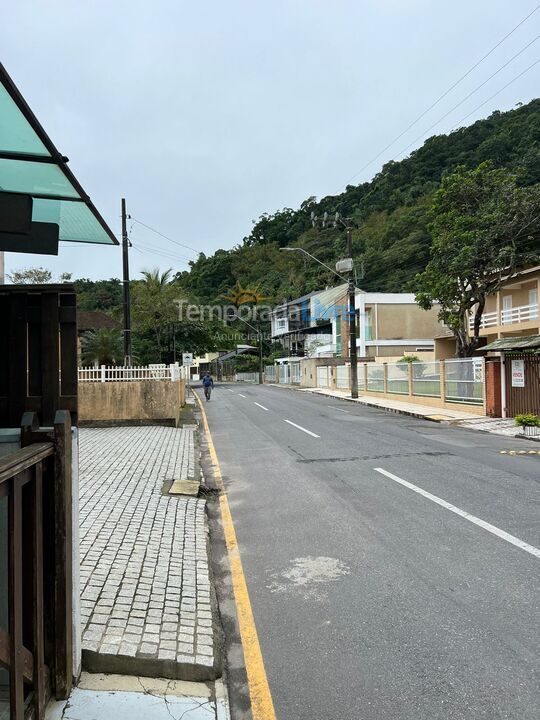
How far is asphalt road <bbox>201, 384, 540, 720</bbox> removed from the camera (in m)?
2.99

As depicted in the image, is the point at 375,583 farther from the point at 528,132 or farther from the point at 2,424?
the point at 528,132

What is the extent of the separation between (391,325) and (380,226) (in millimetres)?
23137

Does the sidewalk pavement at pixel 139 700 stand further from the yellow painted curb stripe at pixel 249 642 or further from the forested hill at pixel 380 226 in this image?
the forested hill at pixel 380 226

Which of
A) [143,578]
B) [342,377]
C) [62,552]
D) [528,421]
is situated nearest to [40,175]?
[62,552]

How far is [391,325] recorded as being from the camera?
49844 millimetres

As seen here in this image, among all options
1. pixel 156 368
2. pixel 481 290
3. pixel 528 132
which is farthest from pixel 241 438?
pixel 528 132

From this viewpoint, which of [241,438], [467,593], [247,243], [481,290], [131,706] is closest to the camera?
[131,706]

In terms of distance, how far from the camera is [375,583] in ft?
14.5

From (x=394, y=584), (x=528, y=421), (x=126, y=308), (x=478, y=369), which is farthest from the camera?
(x=126, y=308)

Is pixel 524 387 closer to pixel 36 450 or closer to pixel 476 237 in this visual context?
pixel 476 237

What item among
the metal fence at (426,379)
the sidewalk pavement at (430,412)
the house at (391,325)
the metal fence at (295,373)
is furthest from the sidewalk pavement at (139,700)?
the metal fence at (295,373)

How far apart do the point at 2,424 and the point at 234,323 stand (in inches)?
3277

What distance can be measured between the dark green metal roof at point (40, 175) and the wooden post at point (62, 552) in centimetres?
144

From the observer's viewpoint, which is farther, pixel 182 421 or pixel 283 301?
pixel 283 301
